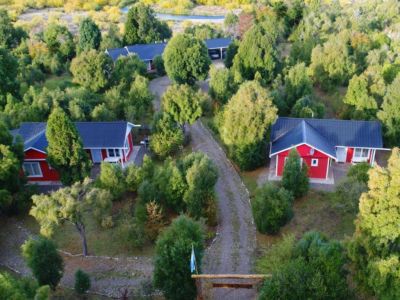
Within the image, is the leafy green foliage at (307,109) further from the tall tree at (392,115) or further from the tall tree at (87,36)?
the tall tree at (87,36)

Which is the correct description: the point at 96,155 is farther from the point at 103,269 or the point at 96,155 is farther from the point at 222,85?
the point at 222,85

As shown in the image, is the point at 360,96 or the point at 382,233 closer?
the point at 382,233

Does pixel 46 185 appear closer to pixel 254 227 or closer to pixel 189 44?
pixel 254 227

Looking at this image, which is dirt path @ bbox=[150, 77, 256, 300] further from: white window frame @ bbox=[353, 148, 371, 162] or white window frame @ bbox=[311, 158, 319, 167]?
white window frame @ bbox=[353, 148, 371, 162]

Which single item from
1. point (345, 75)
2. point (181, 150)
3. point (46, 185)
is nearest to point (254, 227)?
point (181, 150)

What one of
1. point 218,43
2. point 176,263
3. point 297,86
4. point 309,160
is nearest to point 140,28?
point 218,43
